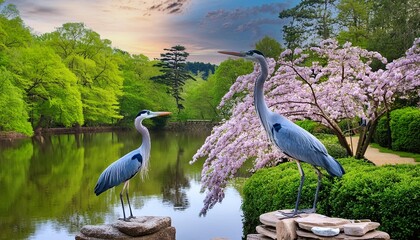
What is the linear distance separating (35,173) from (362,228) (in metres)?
17.6

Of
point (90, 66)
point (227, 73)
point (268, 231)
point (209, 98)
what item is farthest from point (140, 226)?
point (209, 98)

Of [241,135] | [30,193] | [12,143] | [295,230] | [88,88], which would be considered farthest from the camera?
[88,88]

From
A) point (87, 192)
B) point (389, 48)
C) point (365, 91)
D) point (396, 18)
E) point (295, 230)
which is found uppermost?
point (396, 18)

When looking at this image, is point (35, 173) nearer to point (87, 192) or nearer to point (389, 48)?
point (87, 192)

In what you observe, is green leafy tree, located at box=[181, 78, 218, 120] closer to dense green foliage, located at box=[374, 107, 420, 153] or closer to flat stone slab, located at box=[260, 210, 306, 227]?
dense green foliage, located at box=[374, 107, 420, 153]

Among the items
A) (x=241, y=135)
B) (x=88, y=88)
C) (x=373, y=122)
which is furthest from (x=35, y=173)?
(x=88, y=88)

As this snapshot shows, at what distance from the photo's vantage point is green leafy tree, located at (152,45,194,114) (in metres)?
55.6

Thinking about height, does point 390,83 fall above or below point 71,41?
below

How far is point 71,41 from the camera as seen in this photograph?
4550 cm

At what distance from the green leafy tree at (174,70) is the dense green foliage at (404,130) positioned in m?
40.1

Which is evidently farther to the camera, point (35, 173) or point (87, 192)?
point (35, 173)

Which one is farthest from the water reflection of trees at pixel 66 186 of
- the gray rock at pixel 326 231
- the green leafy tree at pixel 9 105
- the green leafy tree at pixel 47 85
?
the green leafy tree at pixel 47 85

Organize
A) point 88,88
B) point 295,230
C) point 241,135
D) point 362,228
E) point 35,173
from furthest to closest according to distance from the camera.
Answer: point 88,88 < point 35,173 < point 241,135 < point 295,230 < point 362,228

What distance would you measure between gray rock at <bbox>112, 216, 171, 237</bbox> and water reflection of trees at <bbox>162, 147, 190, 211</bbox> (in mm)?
6557
